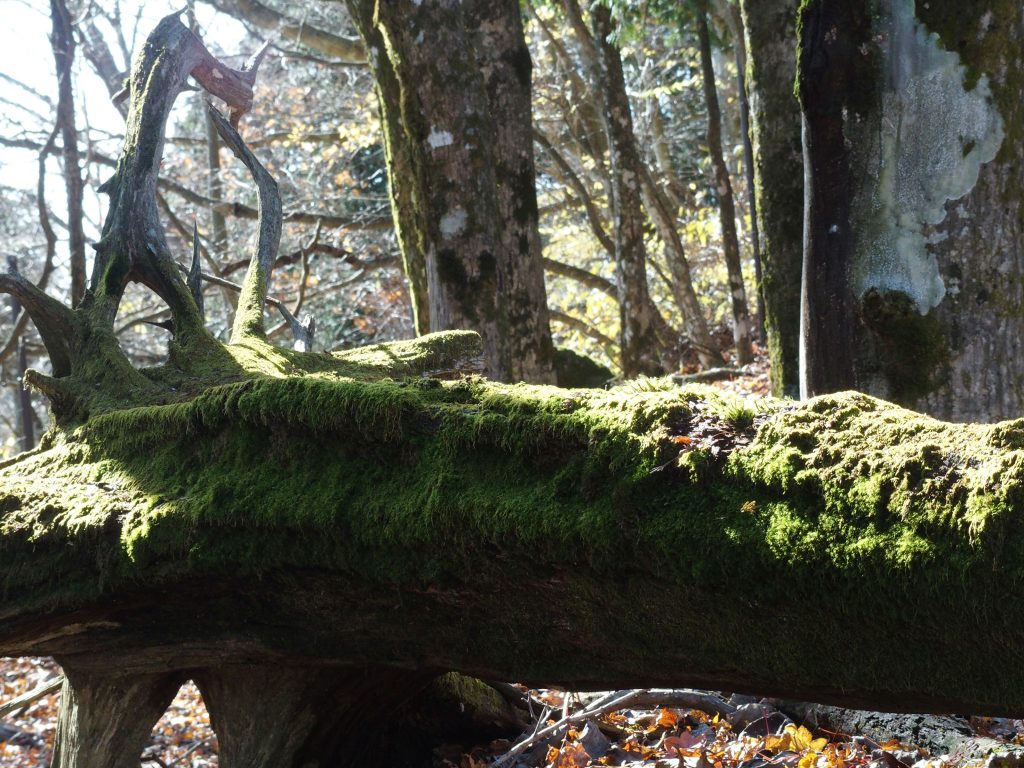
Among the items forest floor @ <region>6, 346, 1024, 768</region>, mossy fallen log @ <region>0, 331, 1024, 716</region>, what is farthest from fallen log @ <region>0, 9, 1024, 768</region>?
forest floor @ <region>6, 346, 1024, 768</region>

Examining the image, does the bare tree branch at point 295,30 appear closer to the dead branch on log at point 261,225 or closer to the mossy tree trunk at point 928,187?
the dead branch on log at point 261,225

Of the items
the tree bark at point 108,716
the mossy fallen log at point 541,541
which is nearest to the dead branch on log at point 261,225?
the mossy fallen log at point 541,541

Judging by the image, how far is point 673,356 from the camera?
15445mm

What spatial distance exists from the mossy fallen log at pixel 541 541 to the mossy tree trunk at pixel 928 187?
148 cm

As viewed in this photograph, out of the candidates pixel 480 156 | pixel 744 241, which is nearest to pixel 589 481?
pixel 480 156

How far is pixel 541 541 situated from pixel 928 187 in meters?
2.34

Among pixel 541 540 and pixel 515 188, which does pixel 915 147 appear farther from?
pixel 515 188

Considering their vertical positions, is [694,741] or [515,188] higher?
[515,188]

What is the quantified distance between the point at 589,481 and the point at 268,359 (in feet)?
10.3

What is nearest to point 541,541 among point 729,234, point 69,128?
point 69,128

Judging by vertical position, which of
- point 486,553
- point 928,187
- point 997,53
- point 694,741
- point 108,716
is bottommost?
point 694,741

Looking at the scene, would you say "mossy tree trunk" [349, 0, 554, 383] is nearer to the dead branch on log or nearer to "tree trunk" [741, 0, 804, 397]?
the dead branch on log

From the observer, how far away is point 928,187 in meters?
3.71

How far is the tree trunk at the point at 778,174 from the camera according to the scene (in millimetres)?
5324
